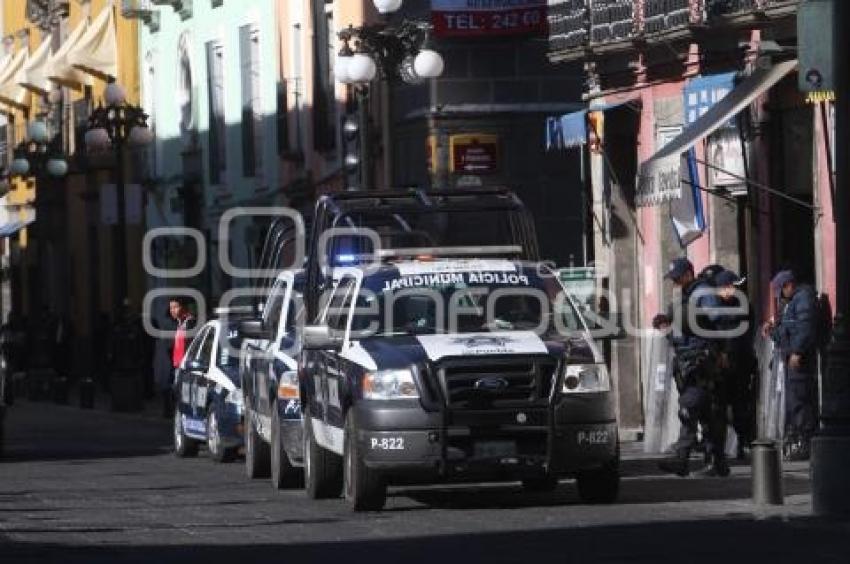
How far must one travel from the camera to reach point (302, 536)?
18391 millimetres

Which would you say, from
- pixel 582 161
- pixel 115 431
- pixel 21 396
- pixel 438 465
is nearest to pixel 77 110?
pixel 21 396

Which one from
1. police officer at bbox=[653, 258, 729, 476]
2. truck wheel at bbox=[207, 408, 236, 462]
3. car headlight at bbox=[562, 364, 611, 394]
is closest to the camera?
car headlight at bbox=[562, 364, 611, 394]

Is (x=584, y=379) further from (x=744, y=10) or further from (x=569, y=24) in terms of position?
(x=569, y=24)

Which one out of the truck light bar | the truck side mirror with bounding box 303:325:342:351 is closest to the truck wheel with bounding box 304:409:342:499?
the truck side mirror with bounding box 303:325:342:351

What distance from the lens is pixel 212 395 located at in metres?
29.7

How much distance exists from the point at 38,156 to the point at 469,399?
38503 mm

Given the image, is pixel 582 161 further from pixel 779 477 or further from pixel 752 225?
pixel 779 477

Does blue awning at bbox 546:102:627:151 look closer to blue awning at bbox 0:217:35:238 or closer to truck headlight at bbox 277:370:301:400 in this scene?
truck headlight at bbox 277:370:301:400

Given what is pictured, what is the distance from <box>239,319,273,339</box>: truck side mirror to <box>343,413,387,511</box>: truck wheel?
493cm

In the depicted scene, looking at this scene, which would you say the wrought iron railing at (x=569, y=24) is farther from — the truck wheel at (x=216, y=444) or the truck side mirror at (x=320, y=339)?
the truck side mirror at (x=320, y=339)

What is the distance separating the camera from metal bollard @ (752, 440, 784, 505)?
19.6 m

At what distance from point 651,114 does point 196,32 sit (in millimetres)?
21883

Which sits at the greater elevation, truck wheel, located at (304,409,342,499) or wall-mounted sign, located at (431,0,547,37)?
wall-mounted sign, located at (431,0,547,37)

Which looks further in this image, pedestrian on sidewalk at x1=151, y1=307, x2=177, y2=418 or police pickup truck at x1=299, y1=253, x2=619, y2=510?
pedestrian on sidewalk at x1=151, y1=307, x2=177, y2=418
